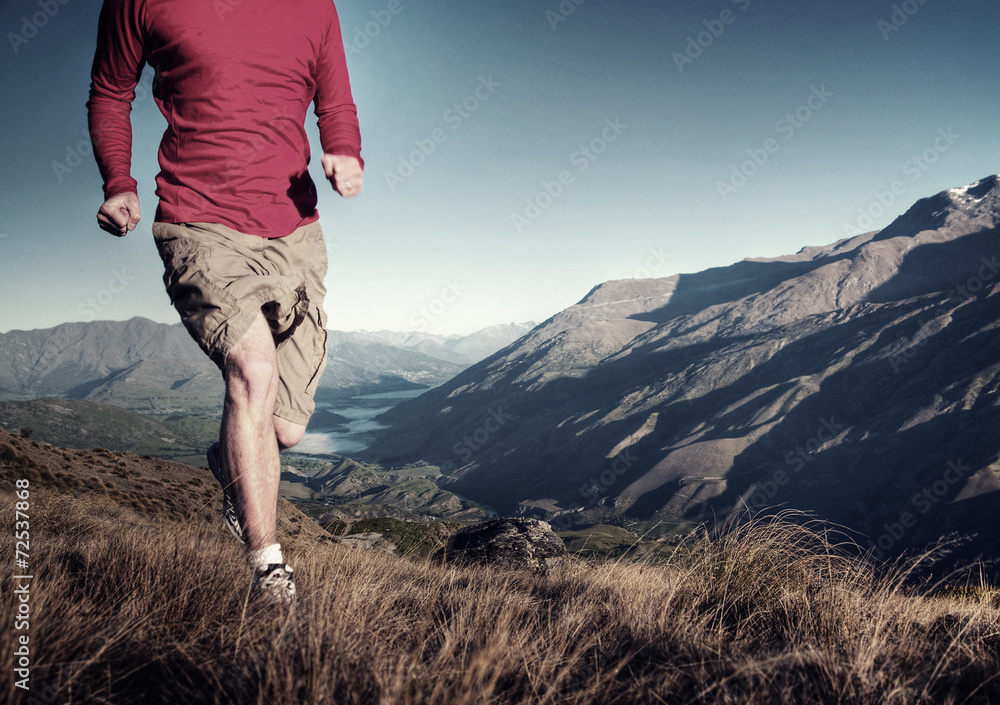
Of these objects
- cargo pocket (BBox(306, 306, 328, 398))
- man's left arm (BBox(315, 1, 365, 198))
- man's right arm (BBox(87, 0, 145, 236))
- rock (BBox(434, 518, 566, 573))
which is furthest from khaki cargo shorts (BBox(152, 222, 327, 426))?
rock (BBox(434, 518, 566, 573))

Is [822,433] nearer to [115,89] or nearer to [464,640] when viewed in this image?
[464,640]

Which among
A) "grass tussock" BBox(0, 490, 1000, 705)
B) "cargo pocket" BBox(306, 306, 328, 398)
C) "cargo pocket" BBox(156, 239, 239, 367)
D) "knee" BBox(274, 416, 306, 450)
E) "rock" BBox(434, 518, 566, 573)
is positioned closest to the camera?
"grass tussock" BBox(0, 490, 1000, 705)

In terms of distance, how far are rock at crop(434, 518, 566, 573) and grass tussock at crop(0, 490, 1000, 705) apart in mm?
4917

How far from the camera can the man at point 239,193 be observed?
1.78 meters

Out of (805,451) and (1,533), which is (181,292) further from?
(805,451)

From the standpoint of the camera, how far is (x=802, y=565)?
2.52 m

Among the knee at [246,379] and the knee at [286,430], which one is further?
the knee at [286,430]

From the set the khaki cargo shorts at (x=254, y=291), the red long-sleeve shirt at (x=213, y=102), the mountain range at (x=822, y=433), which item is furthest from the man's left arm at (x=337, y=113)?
the mountain range at (x=822, y=433)

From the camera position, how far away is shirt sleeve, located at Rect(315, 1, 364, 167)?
7.72 feet

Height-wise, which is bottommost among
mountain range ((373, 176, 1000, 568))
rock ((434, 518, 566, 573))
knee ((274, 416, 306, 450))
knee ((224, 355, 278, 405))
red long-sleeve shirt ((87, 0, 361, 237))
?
mountain range ((373, 176, 1000, 568))

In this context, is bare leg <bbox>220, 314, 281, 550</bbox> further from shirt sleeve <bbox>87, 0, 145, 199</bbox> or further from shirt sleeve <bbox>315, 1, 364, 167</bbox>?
shirt sleeve <bbox>315, 1, 364, 167</bbox>

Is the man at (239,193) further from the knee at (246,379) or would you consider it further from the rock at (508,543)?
the rock at (508,543)

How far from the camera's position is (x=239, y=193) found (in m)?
2.01

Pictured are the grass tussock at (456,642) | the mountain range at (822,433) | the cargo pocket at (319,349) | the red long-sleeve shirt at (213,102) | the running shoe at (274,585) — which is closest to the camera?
the grass tussock at (456,642)
